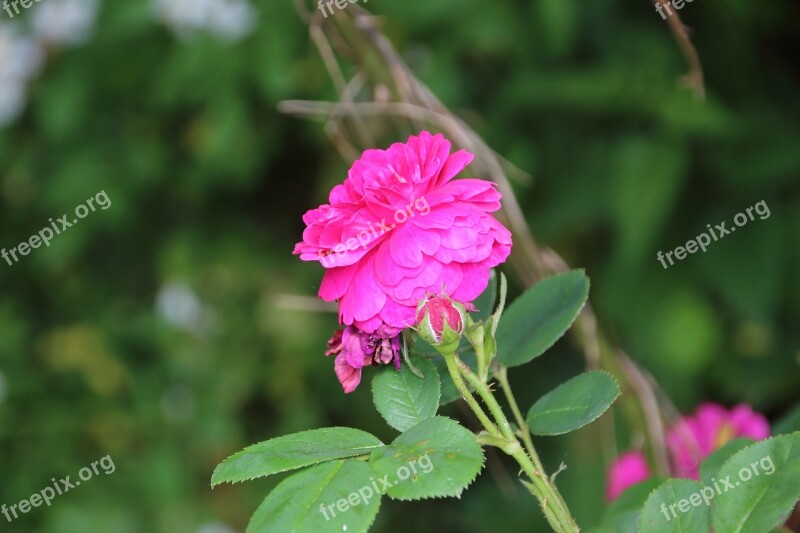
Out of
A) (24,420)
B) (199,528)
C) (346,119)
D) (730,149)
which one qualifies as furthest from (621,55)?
(24,420)

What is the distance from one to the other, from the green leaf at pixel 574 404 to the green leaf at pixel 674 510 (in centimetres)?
5

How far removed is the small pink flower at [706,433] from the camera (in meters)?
0.64

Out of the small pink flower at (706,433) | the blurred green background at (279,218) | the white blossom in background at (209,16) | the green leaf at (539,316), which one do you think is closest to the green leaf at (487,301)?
the green leaf at (539,316)

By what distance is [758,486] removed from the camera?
0.39 metres

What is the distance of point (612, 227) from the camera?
1296 mm

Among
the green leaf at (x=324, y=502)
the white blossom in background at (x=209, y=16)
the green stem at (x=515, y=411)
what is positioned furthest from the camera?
the white blossom in background at (x=209, y=16)

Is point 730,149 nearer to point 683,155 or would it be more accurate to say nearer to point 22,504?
point 683,155

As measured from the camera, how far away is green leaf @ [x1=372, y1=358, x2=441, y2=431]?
0.40 m

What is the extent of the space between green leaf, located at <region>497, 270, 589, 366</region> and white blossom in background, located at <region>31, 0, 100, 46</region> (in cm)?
124

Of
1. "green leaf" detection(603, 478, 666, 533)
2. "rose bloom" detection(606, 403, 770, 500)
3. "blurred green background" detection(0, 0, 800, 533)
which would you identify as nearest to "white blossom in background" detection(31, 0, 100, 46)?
"blurred green background" detection(0, 0, 800, 533)

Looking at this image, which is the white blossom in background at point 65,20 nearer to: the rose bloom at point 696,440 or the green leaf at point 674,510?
the rose bloom at point 696,440

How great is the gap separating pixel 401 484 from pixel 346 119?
0.78 m

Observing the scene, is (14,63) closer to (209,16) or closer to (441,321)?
(209,16)

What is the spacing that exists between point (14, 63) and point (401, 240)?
141 centimetres
